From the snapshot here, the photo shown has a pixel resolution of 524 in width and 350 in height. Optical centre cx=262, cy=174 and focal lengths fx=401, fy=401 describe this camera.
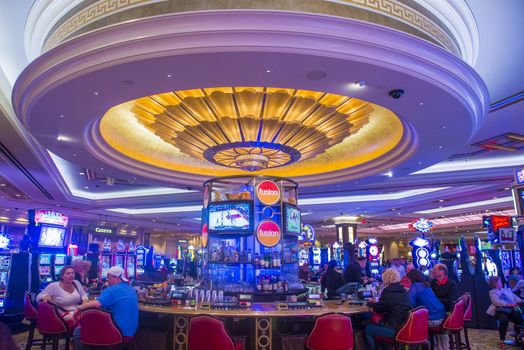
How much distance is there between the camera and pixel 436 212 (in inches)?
671

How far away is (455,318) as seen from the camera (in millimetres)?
5152

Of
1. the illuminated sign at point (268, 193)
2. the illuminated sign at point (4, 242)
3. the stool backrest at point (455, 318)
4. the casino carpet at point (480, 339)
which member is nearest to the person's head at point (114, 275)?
the casino carpet at point (480, 339)

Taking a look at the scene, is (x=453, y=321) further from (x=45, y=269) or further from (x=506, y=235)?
(x=45, y=269)

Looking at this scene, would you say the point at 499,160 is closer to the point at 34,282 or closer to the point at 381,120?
the point at 381,120

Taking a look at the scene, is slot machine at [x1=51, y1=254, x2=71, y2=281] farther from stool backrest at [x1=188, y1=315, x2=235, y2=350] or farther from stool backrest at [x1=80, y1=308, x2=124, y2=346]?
stool backrest at [x1=188, y1=315, x2=235, y2=350]

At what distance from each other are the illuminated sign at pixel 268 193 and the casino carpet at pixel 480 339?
13.7 feet

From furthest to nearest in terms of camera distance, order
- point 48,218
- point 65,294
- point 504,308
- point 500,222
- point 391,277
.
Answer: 1. point 48,218
2. point 500,222
3. point 504,308
4. point 65,294
5. point 391,277

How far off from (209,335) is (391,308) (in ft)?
7.09

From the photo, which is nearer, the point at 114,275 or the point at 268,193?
the point at 114,275

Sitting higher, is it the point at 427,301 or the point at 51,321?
the point at 427,301

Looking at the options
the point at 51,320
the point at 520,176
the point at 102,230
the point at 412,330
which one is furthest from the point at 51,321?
the point at 102,230

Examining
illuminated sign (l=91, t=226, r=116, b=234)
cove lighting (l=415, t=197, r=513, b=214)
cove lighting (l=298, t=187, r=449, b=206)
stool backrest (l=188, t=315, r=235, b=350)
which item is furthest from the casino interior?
illuminated sign (l=91, t=226, r=116, b=234)

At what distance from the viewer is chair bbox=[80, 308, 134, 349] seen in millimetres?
4086

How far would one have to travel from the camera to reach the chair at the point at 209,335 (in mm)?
3896
